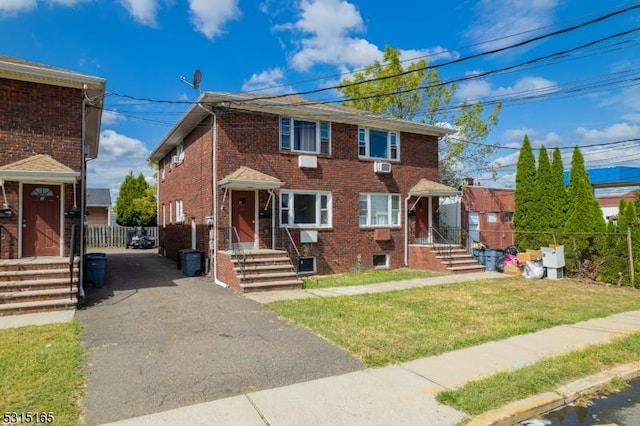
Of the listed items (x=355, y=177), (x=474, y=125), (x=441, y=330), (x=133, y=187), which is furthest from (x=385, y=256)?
(x=133, y=187)

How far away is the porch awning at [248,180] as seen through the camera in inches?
478

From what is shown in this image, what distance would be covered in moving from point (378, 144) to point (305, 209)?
13.9ft

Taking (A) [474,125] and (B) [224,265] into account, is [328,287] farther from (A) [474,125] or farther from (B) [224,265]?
(A) [474,125]

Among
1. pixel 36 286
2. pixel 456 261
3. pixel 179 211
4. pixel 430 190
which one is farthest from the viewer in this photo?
pixel 179 211

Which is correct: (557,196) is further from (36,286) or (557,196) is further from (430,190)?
(36,286)

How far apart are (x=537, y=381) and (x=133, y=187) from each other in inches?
1367

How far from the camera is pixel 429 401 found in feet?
14.1

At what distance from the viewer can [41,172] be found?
926 centimetres

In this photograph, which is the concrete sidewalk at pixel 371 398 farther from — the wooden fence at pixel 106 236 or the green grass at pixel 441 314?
the wooden fence at pixel 106 236

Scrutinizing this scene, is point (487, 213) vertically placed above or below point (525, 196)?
below

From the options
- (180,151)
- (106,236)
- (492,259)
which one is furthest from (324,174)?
(106,236)

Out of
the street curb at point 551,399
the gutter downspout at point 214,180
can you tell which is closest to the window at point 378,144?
the gutter downspout at point 214,180

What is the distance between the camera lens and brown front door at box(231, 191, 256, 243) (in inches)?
518

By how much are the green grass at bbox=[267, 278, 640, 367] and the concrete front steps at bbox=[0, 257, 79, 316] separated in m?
4.54
